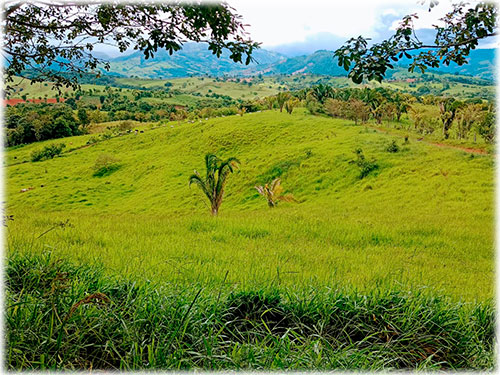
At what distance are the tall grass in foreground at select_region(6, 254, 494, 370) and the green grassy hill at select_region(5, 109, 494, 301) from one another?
0.49 metres

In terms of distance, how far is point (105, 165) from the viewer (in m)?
54.8

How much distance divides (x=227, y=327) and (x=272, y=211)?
1159 cm

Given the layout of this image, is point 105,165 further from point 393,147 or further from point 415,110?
point 415,110

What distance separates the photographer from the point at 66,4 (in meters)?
3.30

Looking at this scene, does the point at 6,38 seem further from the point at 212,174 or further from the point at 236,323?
the point at 212,174

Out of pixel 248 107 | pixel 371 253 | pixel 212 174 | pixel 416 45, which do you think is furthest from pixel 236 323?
pixel 248 107

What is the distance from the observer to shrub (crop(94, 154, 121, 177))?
53375 millimetres

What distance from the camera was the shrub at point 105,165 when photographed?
175 feet

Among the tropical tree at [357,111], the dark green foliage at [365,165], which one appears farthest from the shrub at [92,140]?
the dark green foliage at [365,165]

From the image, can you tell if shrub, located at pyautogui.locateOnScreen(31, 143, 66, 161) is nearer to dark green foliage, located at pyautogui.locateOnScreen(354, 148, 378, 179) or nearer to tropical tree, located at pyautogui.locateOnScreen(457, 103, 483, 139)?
dark green foliage, located at pyautogui.locateOnScreen(354, 148, 378, 179)

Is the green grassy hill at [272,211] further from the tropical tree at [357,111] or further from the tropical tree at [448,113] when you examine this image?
the tropical tree at [448,113]

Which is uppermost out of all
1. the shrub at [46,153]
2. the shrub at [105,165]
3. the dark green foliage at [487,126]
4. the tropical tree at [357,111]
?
the tropical tree at [357,111]

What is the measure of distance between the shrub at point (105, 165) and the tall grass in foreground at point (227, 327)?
174 feet

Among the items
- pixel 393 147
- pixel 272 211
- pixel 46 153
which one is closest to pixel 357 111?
pixel 393 147
